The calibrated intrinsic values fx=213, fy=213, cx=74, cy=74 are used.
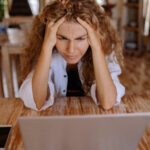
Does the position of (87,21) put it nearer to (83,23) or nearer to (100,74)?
(83,23)

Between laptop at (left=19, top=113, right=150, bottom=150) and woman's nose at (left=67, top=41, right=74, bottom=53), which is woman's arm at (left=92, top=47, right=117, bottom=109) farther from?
laptop at (left=19, top=113, right=150, bottom=150)

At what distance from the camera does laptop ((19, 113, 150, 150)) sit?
492 mm

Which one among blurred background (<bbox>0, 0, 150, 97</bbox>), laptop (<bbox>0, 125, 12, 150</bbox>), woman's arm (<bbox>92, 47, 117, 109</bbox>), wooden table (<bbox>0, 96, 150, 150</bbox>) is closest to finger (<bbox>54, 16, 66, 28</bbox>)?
woman's arm (<bbox>92, 47, 117, 109</bbox>)

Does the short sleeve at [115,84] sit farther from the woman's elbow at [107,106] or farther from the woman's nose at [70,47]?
the woman's nose at [70,47]

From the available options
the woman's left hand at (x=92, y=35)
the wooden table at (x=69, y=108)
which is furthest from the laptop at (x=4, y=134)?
the woman's left hand at (x=92, y=35)

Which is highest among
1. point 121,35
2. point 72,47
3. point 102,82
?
point 72,47

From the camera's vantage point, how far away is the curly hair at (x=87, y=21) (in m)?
0.99

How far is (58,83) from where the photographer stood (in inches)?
48.0

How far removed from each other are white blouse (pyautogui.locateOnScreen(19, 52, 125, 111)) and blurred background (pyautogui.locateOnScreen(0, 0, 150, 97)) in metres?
0.97

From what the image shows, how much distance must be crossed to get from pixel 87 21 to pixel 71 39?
0.12m

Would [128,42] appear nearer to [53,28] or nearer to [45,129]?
[53,28]

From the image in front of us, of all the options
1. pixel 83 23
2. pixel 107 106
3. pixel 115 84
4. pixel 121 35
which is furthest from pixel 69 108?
pixel 121 35

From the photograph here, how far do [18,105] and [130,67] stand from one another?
326 centimetres

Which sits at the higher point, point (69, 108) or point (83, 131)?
point (83, 131)
